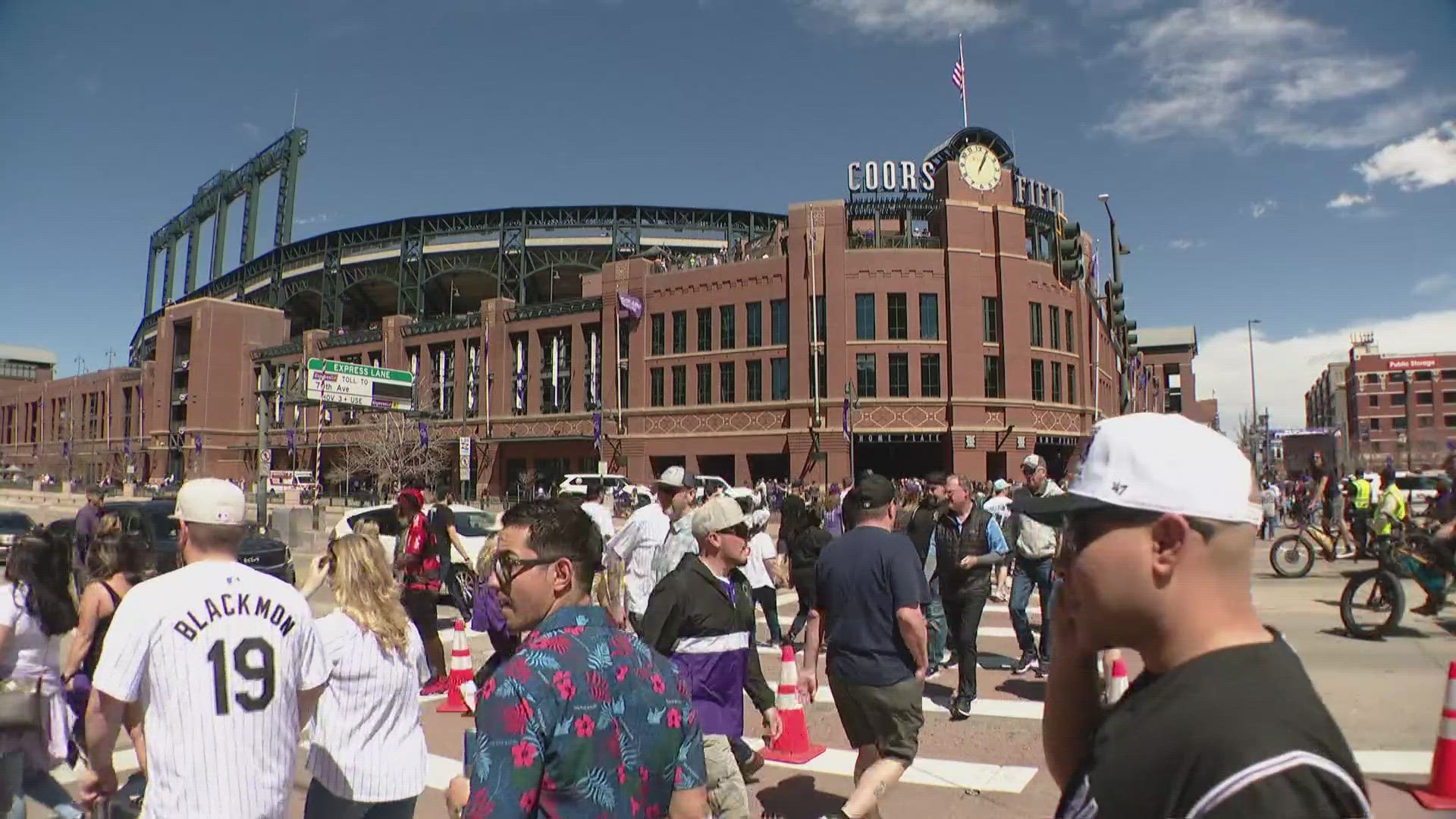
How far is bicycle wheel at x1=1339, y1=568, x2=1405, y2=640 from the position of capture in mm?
9805

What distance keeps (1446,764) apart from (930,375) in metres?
38.1

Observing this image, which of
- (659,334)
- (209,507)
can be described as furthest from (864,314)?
(209,507)

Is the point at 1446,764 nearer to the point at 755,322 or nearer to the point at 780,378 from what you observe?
the point at 780,378

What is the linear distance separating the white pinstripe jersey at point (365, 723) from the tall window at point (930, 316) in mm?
41088

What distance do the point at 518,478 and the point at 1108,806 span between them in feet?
181

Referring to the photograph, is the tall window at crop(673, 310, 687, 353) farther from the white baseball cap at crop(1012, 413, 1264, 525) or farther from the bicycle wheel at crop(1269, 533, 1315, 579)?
the white baseball cap at crop(1012, 413, 1264, 525)

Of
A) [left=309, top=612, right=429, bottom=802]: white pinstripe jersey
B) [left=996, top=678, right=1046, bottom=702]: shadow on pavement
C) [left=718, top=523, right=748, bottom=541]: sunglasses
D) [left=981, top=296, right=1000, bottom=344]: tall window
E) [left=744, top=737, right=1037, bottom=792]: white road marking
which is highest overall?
[left=981, top=296, right=1000, bottom=344]: tall window

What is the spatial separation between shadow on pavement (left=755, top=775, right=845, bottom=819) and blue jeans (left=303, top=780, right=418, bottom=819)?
103 inches

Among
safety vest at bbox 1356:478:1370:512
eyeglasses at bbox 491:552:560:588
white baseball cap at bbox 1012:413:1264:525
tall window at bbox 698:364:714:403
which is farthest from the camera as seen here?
tall window at bbox 698:364:714:403

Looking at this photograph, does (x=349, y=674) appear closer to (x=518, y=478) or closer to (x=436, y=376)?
(x=518, y=478)

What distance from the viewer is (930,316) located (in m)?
43.1

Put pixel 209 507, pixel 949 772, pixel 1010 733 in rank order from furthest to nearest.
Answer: pixel 1010 733 < pixel 949 772 < pixel 209 507

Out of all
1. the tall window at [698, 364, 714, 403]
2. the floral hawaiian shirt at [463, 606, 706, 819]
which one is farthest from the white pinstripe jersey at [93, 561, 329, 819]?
the tall window at [698, 364, 714, 403]

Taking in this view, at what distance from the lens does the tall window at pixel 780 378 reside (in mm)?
43969
